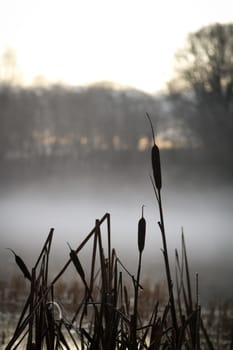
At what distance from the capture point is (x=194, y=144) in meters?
7.15

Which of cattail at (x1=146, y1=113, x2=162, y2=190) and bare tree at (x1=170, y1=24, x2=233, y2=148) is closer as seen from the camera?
cattail at (x1=146, y1=113, x2=162, y2=190)

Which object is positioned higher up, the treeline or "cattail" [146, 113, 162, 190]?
the treeline

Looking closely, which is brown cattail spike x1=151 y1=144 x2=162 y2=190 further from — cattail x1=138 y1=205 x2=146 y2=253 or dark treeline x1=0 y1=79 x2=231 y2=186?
dark treeline x1=0 y1=79 x2=231 y2=186

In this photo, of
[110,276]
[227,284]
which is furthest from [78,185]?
[110,276]

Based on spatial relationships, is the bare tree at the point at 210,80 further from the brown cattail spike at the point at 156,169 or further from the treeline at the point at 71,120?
the brown cattail spike at the point at 156,169

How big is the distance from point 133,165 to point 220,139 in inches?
44.0

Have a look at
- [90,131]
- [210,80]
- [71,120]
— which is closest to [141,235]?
[210,80]

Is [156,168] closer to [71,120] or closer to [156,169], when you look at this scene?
[156,169]

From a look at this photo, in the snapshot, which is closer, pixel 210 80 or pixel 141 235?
pixel 141 235

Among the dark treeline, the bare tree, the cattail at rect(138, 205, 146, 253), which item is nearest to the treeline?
the dark treeline

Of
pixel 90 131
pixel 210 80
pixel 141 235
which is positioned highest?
pixel 210 80

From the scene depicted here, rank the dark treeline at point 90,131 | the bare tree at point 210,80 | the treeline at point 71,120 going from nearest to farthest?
1. the bare tree at point 210,80
2. the dark treeline at point 90,131
3. the treeline at point 71,120

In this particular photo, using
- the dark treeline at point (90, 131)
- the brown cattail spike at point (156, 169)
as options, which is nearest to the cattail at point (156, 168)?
the brown cattail spike at point (156, 169)

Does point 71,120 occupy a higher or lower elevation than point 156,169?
higher
